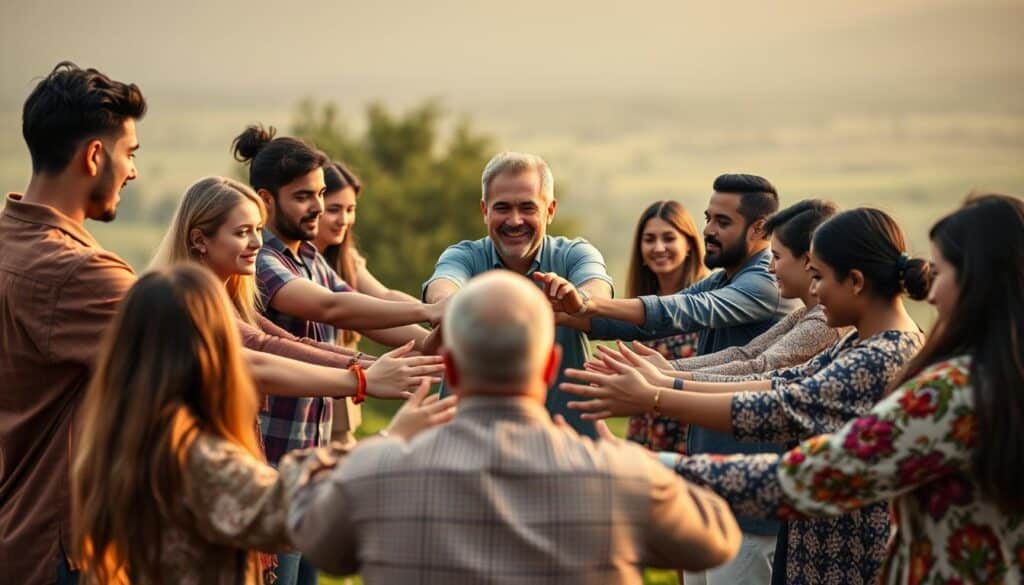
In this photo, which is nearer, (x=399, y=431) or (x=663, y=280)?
(x=399, y=431)

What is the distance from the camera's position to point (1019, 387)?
10.9 feet

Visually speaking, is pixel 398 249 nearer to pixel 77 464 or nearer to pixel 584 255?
pixel 584 255

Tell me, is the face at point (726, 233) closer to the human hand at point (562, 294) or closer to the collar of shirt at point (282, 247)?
the human hand at point (562, 294)

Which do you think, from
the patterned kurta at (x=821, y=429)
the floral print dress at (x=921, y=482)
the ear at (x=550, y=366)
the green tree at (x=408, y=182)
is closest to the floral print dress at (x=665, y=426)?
the patterned kurta at (x=821, y=429)

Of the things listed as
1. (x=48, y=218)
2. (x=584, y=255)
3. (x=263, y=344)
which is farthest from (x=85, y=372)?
(x=584, y=255)

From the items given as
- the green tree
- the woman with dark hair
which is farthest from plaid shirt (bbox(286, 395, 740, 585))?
the green tree

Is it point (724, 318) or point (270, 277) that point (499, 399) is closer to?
point (724, 318)

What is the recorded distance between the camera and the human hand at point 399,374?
4523 mm

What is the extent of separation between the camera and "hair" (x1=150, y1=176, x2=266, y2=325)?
539 cm

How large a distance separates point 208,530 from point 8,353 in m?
1.30

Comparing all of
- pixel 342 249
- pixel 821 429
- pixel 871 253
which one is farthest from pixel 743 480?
pixel 342 249

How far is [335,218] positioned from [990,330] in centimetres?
502

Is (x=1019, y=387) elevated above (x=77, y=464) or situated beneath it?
elevated above

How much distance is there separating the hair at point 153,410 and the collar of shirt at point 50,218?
3.31 feet
